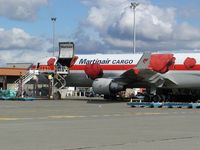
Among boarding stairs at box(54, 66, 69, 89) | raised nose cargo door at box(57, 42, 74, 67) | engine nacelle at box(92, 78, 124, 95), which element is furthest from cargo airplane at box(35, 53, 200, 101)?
raised nose cargo door at box(57, 42, 74, 67)

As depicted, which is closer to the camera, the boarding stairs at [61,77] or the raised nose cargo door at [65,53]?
the boarding stairs at [61,77]

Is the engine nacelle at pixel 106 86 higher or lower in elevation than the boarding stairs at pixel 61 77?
lower

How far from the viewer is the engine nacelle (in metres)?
48.6

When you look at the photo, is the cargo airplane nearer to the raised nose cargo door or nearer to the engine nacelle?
the engine nacelle

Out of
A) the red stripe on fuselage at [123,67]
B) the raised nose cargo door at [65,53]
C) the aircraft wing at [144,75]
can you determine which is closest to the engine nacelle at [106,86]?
the aircraft wing at [144,75]

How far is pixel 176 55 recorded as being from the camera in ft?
161

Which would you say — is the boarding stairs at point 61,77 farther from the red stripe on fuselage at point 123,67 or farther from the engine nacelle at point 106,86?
the engine nacelle at point 106,86

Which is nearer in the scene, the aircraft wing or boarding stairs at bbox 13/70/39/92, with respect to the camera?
the aircraft wing

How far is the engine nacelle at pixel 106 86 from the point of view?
1912 inches

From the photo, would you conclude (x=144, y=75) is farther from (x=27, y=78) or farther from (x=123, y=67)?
(x=27, y=78)

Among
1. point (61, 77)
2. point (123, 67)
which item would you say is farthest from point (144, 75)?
point (61, 77)

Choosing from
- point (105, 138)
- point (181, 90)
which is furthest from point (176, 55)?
point (105, 138)

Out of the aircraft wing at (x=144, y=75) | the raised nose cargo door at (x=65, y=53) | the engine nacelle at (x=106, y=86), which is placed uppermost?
the raised nose cargo door at (x=65, y=53)

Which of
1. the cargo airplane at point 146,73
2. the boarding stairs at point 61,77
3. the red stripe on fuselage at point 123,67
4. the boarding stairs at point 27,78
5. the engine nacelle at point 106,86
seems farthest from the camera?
the boarding stairs at point 27,78
